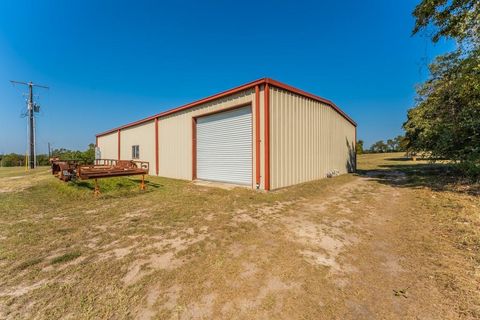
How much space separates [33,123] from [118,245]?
26.9m

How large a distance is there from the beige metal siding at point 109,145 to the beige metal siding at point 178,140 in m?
8.60

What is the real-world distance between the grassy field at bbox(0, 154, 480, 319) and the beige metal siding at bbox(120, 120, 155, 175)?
8.75m

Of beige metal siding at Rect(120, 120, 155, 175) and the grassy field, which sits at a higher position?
beige metal siding at Rect(120, 120, 155, 175)

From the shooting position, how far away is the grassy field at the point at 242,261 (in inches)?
78.4

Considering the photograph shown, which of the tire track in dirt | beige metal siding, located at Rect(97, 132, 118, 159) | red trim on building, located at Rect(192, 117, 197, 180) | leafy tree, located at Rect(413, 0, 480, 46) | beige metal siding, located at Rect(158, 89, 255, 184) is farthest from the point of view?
beige metal siding, located at Rect(97, 132, 118, 159)

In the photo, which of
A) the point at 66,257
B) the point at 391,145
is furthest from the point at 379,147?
the point at 66,257

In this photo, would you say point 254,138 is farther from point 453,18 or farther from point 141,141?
point 141,141

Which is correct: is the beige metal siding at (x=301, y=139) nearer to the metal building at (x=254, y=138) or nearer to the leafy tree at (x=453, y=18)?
the metal building at (x=254, y=138)

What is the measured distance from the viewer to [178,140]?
462 inches

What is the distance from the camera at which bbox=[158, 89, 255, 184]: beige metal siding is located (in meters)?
10.3

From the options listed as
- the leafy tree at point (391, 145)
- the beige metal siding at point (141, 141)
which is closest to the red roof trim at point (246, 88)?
the beige metal siding at point (141, 141)

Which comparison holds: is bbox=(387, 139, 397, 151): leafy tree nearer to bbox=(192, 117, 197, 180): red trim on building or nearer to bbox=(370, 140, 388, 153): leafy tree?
bbox=(370, 140, 388, 153): leafy tree

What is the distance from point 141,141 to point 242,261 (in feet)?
48.2

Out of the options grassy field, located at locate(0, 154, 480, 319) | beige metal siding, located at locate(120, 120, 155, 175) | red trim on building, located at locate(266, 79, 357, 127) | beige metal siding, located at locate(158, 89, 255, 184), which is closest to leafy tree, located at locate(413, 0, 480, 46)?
red trim on building, located at locate(266, 79, 357, 127)
